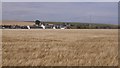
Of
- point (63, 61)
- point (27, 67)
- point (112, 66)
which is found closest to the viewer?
point (27, 67)

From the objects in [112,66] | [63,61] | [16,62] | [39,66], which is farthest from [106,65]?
[16,62]

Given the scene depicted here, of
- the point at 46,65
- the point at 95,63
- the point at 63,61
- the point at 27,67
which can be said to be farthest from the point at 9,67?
the point at 95,63

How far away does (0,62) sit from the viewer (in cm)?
1021

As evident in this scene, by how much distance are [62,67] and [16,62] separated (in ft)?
5.52

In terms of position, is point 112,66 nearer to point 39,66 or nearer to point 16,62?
point 39,66

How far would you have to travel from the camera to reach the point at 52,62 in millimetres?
10578

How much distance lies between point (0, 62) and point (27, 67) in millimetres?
1232

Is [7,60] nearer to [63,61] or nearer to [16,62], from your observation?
[16,62]

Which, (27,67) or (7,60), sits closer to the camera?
(27,67)

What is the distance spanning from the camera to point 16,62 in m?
10.4

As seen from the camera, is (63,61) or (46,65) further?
(63,61)

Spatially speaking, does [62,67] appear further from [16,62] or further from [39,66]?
[16,62]

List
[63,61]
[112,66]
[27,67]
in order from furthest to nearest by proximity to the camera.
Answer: [63,61] < [112,66] < [27,67]

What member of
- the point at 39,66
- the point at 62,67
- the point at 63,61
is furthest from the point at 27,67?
the point at 63,61
